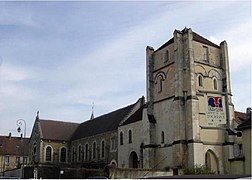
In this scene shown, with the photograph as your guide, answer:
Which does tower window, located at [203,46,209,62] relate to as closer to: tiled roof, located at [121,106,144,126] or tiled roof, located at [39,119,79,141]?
tiled roof, located at [121,106,144,126]

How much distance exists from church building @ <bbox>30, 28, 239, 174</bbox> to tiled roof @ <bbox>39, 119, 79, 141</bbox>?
725 inches

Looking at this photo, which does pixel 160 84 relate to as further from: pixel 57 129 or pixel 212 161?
pixel 57 129

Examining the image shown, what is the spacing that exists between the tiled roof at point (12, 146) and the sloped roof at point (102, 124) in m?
15.6

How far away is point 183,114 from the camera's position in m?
44.5

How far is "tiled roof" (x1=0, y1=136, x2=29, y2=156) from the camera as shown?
7944 cm

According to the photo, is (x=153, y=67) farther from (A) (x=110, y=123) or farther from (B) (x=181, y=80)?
(A) (x=110, y=123)

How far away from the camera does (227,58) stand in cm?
4825

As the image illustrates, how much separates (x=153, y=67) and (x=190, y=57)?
6.71 meters

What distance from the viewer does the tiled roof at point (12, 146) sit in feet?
261

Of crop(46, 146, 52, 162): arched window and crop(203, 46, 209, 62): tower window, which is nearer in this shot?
crop(203, 46, 209, 62): tower window

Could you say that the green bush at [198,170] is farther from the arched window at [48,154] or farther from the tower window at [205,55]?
the arched window at [48,154]

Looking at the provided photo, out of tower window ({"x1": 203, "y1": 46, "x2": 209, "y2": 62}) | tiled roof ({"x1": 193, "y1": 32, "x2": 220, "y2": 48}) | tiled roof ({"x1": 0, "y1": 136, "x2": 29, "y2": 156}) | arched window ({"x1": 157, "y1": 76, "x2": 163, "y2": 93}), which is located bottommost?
tiled roof ({"x1": 0, "y1": 136, "x2": 29, "y2": 156})

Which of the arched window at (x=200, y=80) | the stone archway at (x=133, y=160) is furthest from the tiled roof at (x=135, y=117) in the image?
the arched window at (x=200, y=80)

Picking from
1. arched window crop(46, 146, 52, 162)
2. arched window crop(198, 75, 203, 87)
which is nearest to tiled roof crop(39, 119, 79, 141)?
arched window crop(46, 146, 52, 162)
